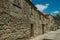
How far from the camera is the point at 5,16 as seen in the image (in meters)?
7.34

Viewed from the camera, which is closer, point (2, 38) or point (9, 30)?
point (2, 38)

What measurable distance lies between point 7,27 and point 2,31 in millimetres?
624

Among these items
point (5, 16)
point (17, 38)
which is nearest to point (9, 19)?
point (5, 16)

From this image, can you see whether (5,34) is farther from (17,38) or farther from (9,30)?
(17,38)

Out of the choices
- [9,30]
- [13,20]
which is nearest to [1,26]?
[9,30]

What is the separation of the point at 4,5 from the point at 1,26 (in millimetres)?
1226

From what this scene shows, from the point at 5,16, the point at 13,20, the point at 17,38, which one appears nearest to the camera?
the point at 5,16

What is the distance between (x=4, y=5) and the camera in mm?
7238

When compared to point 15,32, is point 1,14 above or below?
above

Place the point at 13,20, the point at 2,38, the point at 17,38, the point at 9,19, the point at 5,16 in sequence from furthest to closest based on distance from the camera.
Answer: the point at 17,38 < the point at 13,20 < the point at 9,19 < the point at 5,16 < the point at 2,38

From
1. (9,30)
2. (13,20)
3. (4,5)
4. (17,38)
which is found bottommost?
(17,38)

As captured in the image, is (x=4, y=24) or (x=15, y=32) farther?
(x=15, y=32)

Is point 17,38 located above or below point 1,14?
below

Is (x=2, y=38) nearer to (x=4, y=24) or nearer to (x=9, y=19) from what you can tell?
(x=4, y=24)
